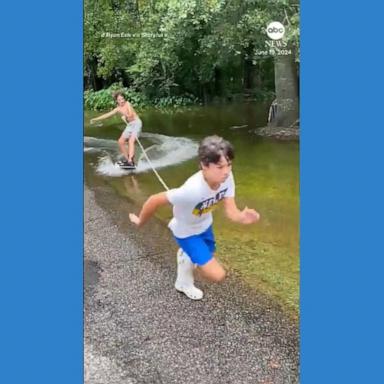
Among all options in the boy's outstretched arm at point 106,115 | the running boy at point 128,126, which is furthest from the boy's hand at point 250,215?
the boy's outstretched arm at point 106,115

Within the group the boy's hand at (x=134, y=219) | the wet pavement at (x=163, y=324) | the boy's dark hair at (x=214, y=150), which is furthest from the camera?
the boy's hand at (x=134, y=219)

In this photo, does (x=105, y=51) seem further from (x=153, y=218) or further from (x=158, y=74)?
(x=153, y=218)

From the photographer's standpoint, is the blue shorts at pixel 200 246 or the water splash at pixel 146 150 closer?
the blue shorts at pixel 200 246

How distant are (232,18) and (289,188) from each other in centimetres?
96

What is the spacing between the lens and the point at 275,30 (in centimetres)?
310

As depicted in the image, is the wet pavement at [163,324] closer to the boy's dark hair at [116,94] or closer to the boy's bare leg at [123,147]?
the boy's bare leg at [123,147]

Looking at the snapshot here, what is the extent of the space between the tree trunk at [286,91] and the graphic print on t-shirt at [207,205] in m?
0.53

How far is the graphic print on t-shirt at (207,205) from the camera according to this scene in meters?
3.08

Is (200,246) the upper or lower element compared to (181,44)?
lower

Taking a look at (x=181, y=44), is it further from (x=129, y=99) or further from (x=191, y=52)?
(x=129, y=99)

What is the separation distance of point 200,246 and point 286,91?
93 centimetres

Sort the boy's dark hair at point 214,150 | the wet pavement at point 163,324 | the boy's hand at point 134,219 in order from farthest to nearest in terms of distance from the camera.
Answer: the boy's hand at point 134,219, the boy's dark hair at point 214,150, the wet pavement at point 163,324

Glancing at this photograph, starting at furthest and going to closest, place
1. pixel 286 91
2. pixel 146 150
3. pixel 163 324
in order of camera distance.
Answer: pixel 146 150, pixel 286 91, pixel 163 324


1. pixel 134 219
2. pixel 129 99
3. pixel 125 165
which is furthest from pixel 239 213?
pixel 129 99
